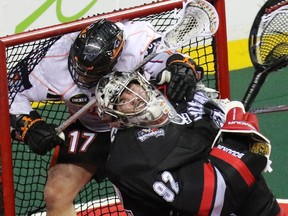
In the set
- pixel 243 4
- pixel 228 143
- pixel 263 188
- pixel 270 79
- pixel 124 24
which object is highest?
pixel 124 24

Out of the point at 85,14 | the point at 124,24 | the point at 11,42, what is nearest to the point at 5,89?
the point at 11,42

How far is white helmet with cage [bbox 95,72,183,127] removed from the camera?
201 centimetres

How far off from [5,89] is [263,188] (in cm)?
87

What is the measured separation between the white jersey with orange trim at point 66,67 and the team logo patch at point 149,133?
447mm

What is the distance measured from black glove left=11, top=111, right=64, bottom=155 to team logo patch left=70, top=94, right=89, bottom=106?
0.14 m

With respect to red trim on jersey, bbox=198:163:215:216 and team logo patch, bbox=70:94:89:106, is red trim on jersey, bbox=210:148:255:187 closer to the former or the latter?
red trim on jersey, bbox=198:163:215:216

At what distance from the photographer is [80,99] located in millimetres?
2463

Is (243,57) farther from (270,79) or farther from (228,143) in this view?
(228,143)

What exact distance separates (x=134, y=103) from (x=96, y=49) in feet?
0.90

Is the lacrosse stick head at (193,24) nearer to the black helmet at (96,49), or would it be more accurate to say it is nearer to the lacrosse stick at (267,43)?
the black helmet at (96,49)

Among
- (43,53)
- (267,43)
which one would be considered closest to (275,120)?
(267,43)

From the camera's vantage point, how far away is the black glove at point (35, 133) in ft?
7.63

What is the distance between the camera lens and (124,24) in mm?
2453

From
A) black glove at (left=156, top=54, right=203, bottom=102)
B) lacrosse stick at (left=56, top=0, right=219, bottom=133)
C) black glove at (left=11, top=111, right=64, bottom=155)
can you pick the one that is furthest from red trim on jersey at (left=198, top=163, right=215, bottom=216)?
black glove at (left=11, top=111, right=64, bottom=155)
